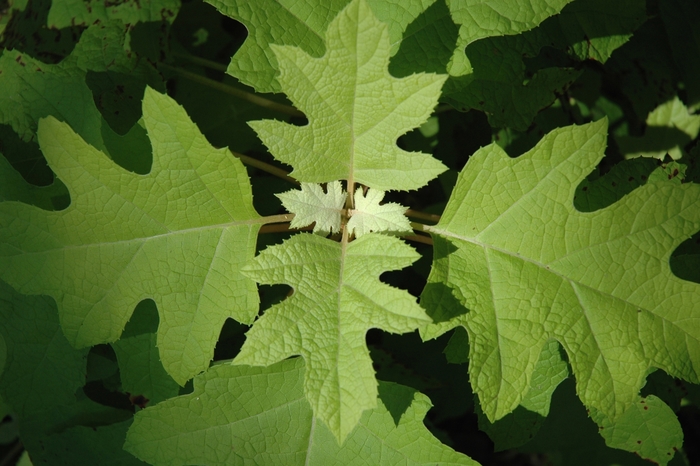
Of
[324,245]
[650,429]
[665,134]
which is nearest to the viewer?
[324,245]

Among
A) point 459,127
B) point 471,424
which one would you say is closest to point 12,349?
point 459,127

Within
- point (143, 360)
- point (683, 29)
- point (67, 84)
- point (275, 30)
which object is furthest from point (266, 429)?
point (683, 29)

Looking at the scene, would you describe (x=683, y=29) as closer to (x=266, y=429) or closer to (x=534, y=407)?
(x=534, y=407)

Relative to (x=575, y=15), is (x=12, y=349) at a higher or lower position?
lower

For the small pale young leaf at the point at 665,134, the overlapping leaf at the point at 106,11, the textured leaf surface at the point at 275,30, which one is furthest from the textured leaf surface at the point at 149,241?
the small pale young leaf at the point at 665,134

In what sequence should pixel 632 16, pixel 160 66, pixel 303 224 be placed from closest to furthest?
pixel 303 224, pixel 632 16, pixel 160 66

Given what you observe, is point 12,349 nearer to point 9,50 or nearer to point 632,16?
point 9,50
